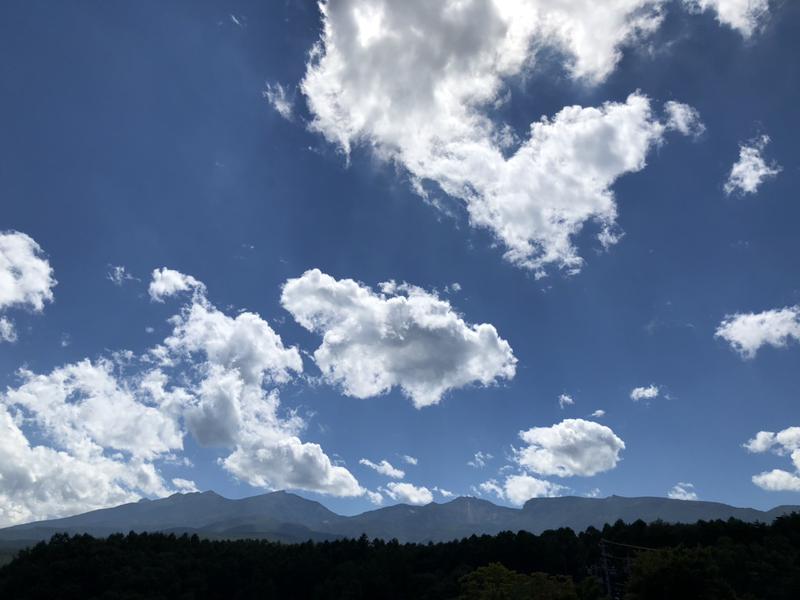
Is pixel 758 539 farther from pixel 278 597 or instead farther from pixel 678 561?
pixel 278 597

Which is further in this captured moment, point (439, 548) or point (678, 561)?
point (439, 548)

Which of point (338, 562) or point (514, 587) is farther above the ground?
point (338, 562)

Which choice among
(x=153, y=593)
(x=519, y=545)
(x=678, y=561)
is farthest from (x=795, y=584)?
(x=153, y=593)

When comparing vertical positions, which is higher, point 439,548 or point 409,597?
point 439,548

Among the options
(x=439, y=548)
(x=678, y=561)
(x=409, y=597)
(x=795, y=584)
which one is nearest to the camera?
(x=678, y=561)

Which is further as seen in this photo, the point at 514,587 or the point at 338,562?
the point at 338,562

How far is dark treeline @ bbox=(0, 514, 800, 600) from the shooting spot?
8881 cm

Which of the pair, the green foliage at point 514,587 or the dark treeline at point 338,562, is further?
the dark treeline at point 338,562

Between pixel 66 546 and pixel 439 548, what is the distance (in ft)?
213

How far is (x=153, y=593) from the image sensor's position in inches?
3497

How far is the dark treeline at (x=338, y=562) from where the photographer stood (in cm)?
8881

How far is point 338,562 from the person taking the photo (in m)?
110

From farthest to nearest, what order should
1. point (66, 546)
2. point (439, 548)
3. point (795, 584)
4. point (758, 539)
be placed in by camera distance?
1. point (439, 548)
2. point (66, 546)
3. point (758, 539)
4. point (795, 584)

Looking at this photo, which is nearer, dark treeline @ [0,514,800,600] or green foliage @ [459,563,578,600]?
green foliage @ [459,563,578,600]
